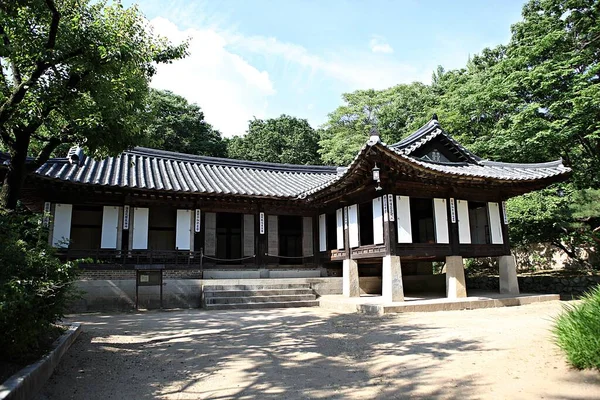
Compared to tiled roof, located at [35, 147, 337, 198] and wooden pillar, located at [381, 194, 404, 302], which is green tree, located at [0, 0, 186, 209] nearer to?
tiled roof, located at [35, 147, 337, 198]

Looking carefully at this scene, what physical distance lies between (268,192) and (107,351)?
9776 millimetres

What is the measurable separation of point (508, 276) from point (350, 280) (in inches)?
217

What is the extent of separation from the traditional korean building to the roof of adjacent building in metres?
0.05

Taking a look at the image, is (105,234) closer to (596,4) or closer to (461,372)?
(461,372)

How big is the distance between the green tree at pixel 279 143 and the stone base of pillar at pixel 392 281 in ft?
84.8

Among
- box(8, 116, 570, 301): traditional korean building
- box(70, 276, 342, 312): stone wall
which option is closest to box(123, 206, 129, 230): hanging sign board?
box(8, 116, 570, 301): traditional korean building

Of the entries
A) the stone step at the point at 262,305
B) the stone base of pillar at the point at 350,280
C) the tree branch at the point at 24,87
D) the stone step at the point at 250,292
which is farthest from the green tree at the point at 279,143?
the tree branch at the point at 24,87

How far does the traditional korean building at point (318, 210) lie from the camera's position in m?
12.2

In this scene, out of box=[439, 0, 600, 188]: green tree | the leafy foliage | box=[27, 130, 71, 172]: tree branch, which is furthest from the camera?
box=[439, 0, 600, 188]: green tree

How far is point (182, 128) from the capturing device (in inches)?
1344

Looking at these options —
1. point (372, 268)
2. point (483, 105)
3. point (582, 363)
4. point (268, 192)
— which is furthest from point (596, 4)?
point (582, 363)

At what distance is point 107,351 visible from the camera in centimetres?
656

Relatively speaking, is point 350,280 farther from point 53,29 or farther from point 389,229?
point 53,29

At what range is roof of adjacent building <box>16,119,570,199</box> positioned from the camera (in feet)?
41.0
